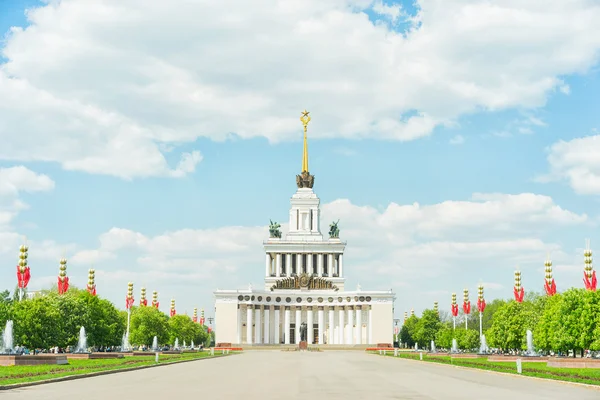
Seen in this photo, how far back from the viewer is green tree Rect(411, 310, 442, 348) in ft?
370

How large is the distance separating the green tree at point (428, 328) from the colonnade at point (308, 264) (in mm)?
40886

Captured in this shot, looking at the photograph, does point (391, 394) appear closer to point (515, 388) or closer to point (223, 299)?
point (515, 388)

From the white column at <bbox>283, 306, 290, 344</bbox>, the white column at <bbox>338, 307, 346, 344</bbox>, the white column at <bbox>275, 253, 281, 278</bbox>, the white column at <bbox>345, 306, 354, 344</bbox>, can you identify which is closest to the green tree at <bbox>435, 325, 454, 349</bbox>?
the white column at <bbox>345, 306, 354, 344</bbox>

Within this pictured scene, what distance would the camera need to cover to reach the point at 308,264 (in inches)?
6097

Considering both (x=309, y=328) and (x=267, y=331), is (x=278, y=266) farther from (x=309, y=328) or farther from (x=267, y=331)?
(x=267, y=331)

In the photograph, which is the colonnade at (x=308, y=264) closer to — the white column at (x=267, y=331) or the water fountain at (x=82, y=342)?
the white column at (x=267, y=331)

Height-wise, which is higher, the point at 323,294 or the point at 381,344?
the point at 323,294

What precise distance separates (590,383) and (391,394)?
30.4 ft

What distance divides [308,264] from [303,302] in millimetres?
12986

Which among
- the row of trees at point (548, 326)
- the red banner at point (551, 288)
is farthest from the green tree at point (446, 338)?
the red banner at point (551, 288)

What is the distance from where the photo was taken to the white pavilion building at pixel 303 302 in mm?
136875

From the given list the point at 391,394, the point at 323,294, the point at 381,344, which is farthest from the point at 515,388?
the point at 323,294

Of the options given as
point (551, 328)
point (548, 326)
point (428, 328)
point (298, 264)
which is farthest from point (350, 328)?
point (551, 328)

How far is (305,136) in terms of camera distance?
6432 inches
